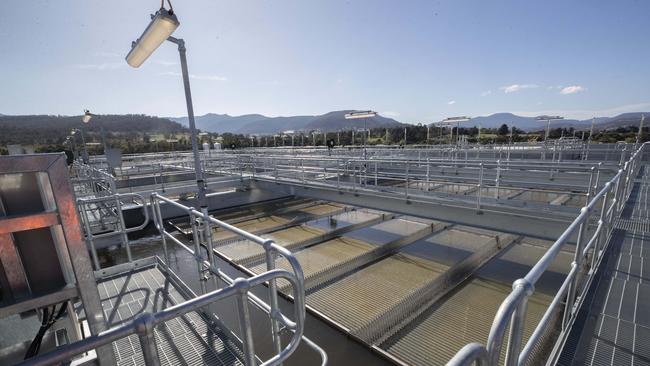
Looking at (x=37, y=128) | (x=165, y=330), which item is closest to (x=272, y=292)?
(x=165, y=330)

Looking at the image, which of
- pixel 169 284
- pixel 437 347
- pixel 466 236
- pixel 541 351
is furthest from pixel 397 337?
pixel 466 236

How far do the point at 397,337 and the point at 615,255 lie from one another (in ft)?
9.41

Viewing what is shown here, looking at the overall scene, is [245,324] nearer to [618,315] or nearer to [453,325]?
[618,315]

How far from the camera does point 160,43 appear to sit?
3.07 m

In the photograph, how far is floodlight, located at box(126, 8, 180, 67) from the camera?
2.74 meters

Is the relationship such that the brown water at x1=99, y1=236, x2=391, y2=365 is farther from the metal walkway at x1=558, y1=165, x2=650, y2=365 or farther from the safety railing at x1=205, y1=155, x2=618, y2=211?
the safety railing at x1=205, y1=155, x2=618, y2=211

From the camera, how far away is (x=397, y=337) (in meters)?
4.04

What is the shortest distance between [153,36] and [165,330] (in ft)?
9.82

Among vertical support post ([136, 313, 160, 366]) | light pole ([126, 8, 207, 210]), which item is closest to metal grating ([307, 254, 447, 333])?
light pole ([126, 8, 207, 210])

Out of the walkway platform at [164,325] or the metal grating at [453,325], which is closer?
the walkway platform at [164,325]

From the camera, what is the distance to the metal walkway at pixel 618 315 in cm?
204

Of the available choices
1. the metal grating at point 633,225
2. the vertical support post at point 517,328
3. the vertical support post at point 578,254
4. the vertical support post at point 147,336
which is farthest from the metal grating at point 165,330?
the metal grating at point 633,225

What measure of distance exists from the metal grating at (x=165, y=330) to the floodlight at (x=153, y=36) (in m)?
2.76

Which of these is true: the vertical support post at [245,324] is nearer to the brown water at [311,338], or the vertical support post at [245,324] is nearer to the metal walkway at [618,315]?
the metal walkway at [618,315]
